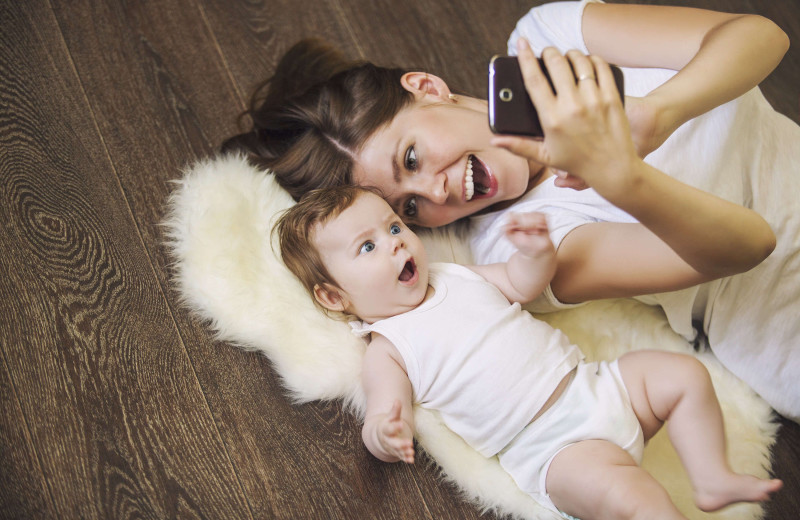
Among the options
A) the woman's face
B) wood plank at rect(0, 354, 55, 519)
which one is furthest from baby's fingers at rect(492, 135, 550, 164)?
wood plank at rect(0, 354, 55, 519)

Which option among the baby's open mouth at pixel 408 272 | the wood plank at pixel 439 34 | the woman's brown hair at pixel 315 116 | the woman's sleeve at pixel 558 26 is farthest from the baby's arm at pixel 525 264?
the wood plank at pixel 439 34

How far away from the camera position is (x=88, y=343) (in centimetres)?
105

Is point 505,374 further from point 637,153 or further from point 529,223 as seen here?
point 637,153

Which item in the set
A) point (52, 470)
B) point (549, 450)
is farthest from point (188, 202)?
point (549, 450)

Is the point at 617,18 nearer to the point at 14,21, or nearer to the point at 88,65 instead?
the point at 88,65

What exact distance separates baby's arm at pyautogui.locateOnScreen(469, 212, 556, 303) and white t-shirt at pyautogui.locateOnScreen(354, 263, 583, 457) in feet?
0.12

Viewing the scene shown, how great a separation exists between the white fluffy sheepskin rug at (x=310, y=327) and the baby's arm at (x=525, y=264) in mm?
178

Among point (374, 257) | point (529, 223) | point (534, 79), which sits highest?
point (534, 79)

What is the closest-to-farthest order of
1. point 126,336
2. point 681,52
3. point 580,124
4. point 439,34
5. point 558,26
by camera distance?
point 580,124
point 126,336
point 681,52
point 558,26
point 439,34

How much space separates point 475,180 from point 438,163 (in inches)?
3.9

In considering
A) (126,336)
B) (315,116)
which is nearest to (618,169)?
(315,116)

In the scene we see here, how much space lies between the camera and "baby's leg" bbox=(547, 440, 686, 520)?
0.87 m

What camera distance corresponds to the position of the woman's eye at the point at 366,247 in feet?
3.49

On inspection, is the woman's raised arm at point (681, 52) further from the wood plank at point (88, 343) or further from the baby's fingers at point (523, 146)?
the wood plank at point (88, 343)
